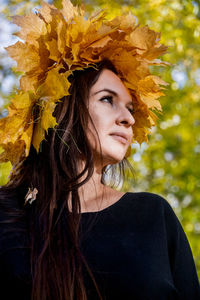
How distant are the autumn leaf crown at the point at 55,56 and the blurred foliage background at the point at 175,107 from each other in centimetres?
142

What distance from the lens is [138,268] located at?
5.50 feet

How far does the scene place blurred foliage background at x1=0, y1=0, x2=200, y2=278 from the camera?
12.7 ft

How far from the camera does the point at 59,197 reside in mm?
1902

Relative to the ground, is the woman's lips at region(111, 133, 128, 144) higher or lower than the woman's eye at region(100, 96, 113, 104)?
lower

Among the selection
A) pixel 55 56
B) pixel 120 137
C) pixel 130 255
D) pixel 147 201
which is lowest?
pixel 130 255

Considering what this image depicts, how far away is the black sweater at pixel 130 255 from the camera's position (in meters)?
1.64

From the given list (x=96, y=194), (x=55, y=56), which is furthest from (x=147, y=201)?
(x=55, y=56)

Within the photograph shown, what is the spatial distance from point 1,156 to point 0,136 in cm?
14

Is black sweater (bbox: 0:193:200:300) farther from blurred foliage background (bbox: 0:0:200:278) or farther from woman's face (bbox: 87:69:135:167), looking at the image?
blurred foliage background (bbox: 0:0:200:278)

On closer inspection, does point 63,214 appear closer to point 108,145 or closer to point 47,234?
point 47,234

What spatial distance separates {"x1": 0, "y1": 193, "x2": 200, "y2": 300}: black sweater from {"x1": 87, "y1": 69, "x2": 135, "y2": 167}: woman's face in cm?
22

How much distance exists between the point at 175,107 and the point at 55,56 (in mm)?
2789

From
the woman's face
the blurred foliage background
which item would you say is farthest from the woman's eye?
the blurred foliage background

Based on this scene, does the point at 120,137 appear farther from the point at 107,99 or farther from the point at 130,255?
the point at 130,255
